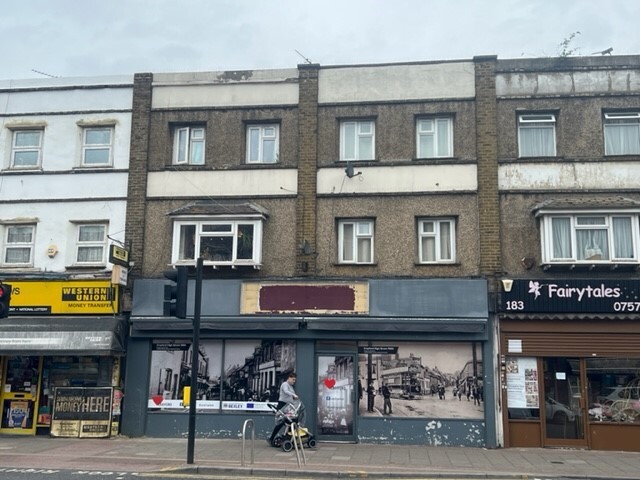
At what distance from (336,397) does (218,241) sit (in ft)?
15.6

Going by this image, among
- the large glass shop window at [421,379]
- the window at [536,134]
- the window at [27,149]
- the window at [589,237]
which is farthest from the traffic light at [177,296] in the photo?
the window at [536,134]

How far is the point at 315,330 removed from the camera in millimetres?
16156

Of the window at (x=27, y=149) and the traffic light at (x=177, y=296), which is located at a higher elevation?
the window at (x=27, y=149)

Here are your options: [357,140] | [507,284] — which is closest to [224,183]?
[357,140]

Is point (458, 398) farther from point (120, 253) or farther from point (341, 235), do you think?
point (120, 253)

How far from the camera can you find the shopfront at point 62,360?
16344 mm

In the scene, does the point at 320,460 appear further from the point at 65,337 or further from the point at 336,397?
the point at 65,337

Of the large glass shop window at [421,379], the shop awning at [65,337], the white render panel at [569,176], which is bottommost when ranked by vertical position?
the large glass shop window at [421,379]

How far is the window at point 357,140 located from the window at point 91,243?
6504 millimetres

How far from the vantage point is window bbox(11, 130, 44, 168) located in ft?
60.5

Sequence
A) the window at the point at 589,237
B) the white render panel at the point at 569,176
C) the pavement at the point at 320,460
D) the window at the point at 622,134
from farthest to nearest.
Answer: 1. the window at the point at 622,134
2. the white render panel at the point at 569,176
3. the window at the point at 589,237
4. the pavement at the point at 320,460

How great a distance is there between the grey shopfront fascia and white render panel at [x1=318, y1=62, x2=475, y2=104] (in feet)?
15.4

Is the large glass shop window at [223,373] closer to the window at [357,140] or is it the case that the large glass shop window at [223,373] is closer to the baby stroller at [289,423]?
the baby stroller at [289,423]

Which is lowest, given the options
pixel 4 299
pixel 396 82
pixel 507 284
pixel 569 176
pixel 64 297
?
pixel 4 299
